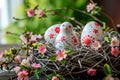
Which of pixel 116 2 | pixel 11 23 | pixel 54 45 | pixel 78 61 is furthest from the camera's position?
pixel 116 2

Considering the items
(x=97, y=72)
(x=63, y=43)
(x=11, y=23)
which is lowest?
(x=97, y=72)

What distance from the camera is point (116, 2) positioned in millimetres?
2953

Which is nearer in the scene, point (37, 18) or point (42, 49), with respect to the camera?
point (42, 49)

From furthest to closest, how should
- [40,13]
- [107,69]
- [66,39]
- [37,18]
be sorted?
[37,18] < [40,13] < [66,39] < [107,69]

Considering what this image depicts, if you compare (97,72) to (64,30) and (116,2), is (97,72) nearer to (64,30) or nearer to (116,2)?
(64,30)

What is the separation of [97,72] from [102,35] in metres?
0.15

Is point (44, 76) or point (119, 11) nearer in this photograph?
point (44, 76)

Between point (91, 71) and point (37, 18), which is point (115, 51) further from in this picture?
point (37, 18)

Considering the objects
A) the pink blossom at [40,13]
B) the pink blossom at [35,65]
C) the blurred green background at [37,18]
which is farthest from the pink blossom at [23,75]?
the blurred green background at [37,18]

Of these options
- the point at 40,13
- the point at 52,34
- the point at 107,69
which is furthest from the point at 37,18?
the point at 107,69

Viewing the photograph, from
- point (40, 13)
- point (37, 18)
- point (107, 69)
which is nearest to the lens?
point (107, 69)

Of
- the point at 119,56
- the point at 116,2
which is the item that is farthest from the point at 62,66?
the point at 116,2

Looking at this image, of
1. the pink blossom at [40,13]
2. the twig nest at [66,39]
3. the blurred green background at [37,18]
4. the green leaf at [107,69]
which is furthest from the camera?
the blurred green background at [37,18]

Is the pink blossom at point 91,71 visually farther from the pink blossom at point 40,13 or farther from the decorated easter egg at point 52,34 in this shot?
the pink blossom at point 40,13
